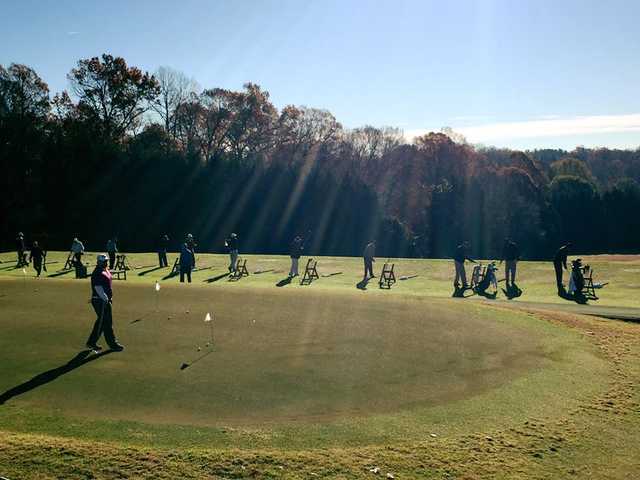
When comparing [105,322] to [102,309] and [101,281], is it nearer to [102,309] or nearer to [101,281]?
[102,309]

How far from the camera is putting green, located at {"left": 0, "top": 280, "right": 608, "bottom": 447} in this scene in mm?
12258

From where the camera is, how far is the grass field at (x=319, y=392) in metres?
10.7

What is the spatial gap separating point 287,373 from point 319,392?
5.86 ft

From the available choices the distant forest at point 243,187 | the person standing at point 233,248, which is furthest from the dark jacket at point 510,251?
the distant forest at point 243,187

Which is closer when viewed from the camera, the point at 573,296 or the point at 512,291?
the point at 573,296

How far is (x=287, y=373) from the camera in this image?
15.9 meters

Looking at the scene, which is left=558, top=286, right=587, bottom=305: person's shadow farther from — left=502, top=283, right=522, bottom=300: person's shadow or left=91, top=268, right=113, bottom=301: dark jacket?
left=91, top=268, right=113, bottom=301: dark jacket

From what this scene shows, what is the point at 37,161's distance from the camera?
80.9 m

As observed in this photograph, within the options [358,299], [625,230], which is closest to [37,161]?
[358,299]

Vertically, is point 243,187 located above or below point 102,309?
above

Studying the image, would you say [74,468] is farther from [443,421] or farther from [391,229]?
[391,229]

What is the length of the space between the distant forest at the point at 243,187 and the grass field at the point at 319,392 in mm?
57701

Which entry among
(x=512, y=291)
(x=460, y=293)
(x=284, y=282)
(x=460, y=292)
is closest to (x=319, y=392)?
(x=460, y=293)

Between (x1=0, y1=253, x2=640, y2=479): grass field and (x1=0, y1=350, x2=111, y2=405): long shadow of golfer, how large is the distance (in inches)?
2.7
